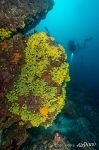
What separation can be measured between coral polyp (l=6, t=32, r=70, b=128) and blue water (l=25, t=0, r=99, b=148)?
3.03 meters

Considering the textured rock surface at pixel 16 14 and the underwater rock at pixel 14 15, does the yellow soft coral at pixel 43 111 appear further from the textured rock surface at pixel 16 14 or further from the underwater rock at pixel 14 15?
the textured rock surface at pixel 16 14

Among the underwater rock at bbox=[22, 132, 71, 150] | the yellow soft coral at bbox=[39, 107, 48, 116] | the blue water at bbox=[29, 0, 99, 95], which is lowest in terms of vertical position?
the underwater rock at bbox=[22, 132, 71, 150]

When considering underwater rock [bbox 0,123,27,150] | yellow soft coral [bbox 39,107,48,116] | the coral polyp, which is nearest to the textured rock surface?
the coral polyp

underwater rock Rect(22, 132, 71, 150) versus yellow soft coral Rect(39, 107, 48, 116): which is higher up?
yellow soft coral Rect(39, 107, 48, 116)

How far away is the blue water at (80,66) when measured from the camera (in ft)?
37.8

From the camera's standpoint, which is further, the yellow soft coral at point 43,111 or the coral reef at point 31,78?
the yellow soft coral at point 43,111

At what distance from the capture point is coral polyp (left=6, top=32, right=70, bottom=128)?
21.0ft

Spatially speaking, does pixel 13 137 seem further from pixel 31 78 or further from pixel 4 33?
pixel 4 33

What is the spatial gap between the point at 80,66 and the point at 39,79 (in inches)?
1329

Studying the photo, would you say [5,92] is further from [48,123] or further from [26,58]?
[48,123]

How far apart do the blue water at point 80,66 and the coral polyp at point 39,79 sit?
3034 millimetres

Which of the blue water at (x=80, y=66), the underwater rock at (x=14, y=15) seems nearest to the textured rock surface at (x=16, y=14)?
the underwater rock at (x=14, y=15)

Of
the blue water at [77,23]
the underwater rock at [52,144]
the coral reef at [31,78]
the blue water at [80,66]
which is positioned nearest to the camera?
the coral reef at [31,78]

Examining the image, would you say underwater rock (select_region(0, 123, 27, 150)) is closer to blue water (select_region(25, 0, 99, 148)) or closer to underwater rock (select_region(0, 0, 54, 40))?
blue water (select_region(25, 0, 99, 148))
